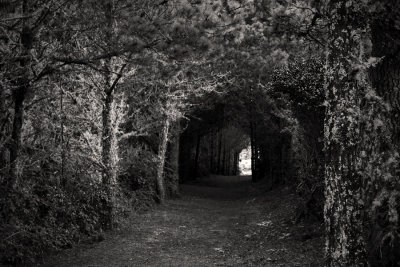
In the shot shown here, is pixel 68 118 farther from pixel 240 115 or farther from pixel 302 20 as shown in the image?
pixel 240 115

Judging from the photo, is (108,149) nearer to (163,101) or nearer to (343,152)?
(163,101)

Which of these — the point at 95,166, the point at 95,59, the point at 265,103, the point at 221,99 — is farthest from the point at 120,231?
the point at 221,99

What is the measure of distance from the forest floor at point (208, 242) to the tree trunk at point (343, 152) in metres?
3.71

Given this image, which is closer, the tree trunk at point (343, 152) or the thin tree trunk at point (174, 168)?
the tree trunk at point (343, 152)

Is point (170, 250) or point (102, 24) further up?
point (102, 24)

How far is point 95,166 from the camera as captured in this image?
12.2 m

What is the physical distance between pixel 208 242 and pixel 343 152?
7.08 meters

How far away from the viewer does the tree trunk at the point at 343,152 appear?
4.25 metres

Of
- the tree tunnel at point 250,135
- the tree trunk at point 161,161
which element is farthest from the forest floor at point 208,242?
the tree tunnel at point 250,135

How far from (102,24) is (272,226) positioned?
770cm

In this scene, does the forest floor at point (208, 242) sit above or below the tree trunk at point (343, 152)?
below

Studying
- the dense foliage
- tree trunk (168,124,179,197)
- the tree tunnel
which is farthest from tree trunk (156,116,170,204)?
tree trunk (168,124,179,197)

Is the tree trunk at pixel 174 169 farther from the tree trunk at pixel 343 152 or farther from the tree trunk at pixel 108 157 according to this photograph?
the tree trunk at pixel 343 152

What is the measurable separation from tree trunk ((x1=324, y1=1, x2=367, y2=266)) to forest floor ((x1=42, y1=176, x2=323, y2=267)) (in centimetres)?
371
